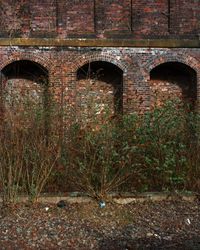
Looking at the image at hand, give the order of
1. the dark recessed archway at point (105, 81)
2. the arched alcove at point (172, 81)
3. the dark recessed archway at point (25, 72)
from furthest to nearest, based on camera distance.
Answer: the arched alcove at point (172, 81) → the dark recessed archway at point (105, 81) → the dark recessed archway at point (25, 72)

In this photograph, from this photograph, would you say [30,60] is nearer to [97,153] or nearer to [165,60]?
[165,60]

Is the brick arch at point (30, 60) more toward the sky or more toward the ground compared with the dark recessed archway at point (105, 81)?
more toward the sky

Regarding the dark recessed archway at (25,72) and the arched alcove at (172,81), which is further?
the arched alcove at (172,81)

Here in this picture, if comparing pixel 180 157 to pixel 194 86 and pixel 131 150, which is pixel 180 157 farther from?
pixel 194 86

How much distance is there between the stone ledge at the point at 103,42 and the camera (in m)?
12.6

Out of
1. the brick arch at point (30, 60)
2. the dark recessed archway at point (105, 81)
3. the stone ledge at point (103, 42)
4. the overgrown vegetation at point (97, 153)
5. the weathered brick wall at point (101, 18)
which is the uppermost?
the weathered brick wall at point (101, 18)

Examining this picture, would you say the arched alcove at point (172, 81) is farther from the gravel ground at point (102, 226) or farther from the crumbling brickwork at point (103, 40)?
the gravel ground at point (102, 226)

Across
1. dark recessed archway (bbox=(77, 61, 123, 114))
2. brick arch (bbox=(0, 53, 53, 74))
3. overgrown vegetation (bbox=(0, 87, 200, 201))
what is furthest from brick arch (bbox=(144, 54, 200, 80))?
overgrown vegetation (bbox=(0, 87, 200, 201))

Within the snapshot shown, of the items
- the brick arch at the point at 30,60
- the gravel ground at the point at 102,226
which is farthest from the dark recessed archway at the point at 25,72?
the gravel ground at the point at 102,226

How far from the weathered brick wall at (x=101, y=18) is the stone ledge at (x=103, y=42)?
212 millimetres

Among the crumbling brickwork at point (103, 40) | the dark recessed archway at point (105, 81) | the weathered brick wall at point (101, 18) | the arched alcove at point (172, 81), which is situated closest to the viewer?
the crumbling brickwork at point (103, 40)

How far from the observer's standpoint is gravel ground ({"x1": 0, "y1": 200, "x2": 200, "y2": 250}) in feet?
17.3

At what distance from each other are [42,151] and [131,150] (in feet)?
4.66

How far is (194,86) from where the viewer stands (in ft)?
43.6
